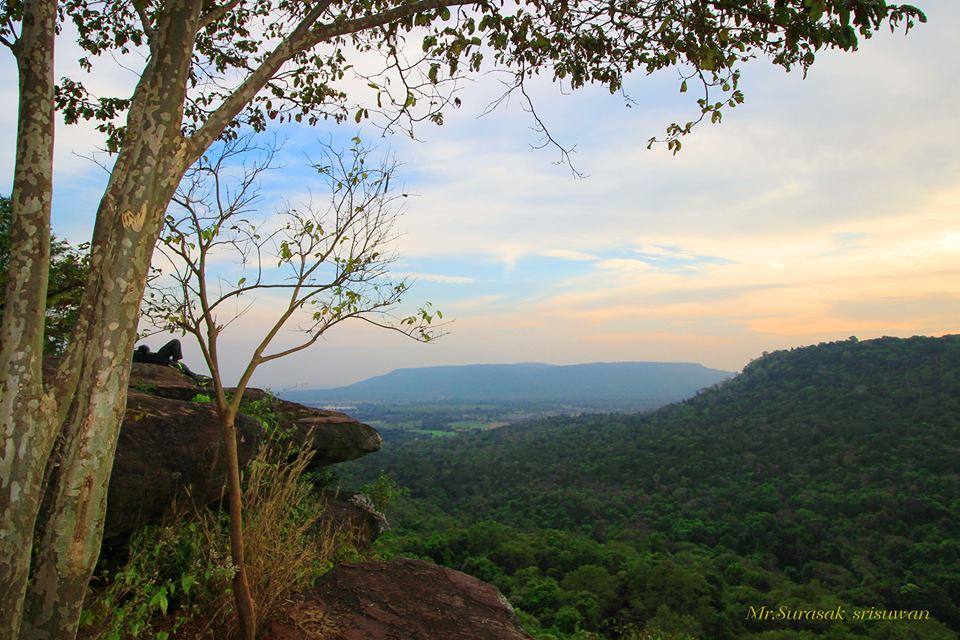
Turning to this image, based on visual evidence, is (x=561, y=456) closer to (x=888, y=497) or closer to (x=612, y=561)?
(x=888, y=497)

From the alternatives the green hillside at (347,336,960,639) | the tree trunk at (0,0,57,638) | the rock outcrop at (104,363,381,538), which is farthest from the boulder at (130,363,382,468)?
the green hillside at (347,336,960,639)

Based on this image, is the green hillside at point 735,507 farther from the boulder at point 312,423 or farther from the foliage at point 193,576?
the foliage at point 193,576

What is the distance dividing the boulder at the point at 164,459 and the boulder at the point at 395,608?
1.23 meters

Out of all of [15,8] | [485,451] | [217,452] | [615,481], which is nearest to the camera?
[15,8]

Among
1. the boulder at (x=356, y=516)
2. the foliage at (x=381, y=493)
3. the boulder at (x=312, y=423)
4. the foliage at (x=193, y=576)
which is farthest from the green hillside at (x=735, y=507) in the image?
the foliage at (x=193, y=576)

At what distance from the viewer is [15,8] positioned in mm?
4328

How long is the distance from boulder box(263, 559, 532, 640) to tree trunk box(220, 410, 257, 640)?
0.98ft

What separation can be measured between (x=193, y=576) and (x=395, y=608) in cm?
151

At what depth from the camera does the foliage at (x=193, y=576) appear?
3.44 meters

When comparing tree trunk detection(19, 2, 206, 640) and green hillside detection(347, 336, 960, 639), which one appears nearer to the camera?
tree trunk detection(19, 2, 206, 640)

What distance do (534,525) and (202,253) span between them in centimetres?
2867

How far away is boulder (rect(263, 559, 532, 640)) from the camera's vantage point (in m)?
4.03

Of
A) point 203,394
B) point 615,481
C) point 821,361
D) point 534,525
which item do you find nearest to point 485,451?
point 615,481

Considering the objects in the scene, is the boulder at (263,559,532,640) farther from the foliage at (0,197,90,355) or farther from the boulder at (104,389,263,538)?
the foliage at (0,197,90,355)
